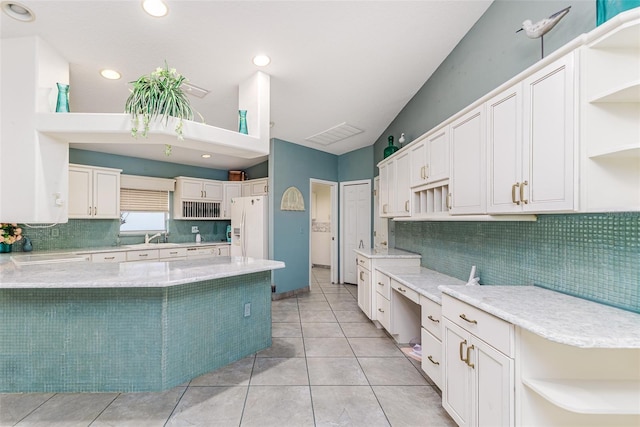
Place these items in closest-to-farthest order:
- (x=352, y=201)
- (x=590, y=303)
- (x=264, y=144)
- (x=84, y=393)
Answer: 1. (x=590, y=303)
2. (x=84, y=393)
3. (x=264, y=144)
4. (x=352, y=201)

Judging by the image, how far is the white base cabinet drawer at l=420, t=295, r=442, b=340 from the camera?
2.03 m

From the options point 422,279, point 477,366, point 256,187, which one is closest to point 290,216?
point 256,187

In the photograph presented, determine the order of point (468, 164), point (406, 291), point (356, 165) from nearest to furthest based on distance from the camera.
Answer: point (468, 164)
point (406, 291)
point (356, 165)

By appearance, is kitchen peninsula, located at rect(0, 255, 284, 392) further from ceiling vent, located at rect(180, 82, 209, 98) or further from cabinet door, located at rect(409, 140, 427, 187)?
cabinet door, located at rect(409, 140, 427, 187)

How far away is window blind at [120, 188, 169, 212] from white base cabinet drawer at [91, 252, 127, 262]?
1.10 meters

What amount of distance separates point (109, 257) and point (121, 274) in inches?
109

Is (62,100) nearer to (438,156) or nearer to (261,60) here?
(261,60)

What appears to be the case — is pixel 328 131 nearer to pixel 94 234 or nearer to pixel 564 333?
pixel 564 333

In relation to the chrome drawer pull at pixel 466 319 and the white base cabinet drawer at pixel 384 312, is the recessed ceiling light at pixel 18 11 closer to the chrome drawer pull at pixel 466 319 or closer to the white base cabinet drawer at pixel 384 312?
the chrome drawer pull at pixel 466 319

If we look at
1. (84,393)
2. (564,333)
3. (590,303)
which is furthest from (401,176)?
(84,393)

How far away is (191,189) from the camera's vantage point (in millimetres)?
5660

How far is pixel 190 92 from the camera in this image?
3043 millimetres

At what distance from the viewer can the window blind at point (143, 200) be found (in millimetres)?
5078

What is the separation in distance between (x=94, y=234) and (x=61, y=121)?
330 cm
